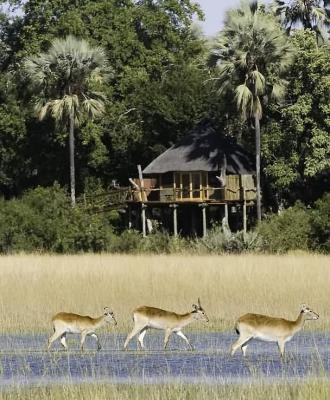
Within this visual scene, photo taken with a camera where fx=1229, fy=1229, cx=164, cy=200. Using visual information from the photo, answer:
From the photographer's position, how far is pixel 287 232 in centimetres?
4419

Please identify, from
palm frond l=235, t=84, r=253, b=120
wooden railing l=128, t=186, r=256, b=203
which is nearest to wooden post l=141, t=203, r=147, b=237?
wooden railing l=128, t=186, r=256, b=203

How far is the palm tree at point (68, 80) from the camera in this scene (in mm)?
50500

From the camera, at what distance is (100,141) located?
56.9 meters

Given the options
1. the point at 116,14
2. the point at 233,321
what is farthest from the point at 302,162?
the point at 233,321

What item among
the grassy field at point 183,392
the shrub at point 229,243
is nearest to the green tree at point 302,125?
the shrub at point 229,243

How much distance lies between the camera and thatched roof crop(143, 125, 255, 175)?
51812mm

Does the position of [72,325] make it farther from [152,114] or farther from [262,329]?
[152,114]

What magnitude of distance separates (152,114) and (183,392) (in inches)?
1663

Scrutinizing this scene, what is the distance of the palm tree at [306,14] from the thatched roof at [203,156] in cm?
621

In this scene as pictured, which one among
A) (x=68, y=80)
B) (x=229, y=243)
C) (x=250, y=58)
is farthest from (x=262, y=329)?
(x=68, y=80)

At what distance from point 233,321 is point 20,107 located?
37827 mm

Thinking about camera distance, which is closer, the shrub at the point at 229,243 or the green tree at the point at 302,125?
the shrub at the point at 229,243

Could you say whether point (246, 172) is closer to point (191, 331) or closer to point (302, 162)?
point (302, 162)

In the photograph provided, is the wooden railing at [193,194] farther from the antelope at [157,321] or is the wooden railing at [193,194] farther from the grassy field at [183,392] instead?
the grassy field at [183,392]
